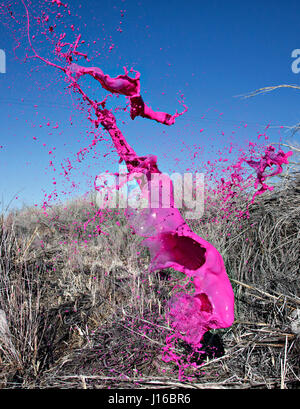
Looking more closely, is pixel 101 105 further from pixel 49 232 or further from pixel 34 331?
pixel 49 232

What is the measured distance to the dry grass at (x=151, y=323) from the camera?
78.9 inches

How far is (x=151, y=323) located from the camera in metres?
2.56

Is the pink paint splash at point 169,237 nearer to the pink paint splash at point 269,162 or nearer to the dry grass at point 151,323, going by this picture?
the dry grass at point 151,323

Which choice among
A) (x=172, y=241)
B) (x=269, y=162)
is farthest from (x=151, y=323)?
(x=269, y=162)

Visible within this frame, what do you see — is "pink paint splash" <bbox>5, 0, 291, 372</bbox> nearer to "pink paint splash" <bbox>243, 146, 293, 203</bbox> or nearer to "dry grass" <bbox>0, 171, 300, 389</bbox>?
"dry grass" <bbox>0, 171, 300, 389</bbox>

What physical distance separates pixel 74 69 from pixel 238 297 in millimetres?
2499

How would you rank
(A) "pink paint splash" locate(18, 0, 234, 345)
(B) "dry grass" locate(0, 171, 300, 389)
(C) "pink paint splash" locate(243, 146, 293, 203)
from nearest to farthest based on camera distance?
(B) "dry grass" locate(0, 171, 300, 389) < (A) "pink paint splash" locate(18, 0, 234, 345) < (C) "pink paint splash" locate(243, 146, 293, 203)

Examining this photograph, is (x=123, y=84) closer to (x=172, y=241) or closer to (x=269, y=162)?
(x=172, y=241)

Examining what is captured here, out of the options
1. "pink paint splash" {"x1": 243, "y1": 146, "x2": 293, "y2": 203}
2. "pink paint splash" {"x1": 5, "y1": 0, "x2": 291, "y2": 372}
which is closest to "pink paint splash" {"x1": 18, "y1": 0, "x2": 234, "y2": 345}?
"pink paint splash" {"x1": 5, "y1": 0, "x2": 291, "y2": 372}

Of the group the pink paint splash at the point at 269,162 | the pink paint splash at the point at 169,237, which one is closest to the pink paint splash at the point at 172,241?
the pink paint splash at the point at 169,237

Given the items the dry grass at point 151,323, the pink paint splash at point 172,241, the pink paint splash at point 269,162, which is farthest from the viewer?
the pink paint splash at point 269,162

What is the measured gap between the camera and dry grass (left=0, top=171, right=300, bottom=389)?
2.00 meters
